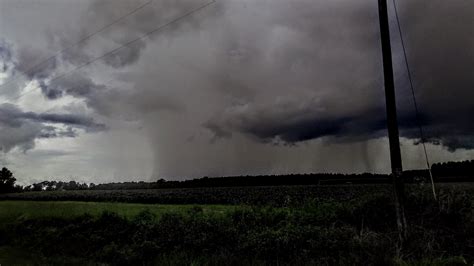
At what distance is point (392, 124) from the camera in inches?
586

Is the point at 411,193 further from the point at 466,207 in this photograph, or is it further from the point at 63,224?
the point at 63,224

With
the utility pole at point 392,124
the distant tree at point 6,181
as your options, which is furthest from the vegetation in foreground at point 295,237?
the distant tree at point 6,181

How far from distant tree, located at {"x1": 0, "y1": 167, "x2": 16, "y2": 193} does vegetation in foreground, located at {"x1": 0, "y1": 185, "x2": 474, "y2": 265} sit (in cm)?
10196

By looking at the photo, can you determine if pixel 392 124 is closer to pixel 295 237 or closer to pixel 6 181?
pixel 295 237

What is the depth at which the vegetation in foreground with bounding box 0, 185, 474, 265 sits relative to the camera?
13.7m

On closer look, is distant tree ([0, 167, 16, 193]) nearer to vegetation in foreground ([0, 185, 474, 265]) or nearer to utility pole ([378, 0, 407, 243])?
vegetation in foreground ([0, 185, 474, 265])

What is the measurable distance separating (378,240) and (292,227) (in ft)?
13.7

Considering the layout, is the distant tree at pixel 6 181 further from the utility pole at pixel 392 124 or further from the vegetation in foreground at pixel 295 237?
the utility pole at pixel 392 124

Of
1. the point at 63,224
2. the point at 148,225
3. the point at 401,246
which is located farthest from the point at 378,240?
the point at 63,224

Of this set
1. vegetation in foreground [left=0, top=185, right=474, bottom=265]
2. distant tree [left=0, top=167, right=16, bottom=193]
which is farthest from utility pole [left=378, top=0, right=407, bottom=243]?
distant tree [left=0, top=167, right=16, bottom=193]

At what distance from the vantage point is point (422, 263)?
11.5 metres

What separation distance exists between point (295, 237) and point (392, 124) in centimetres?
555

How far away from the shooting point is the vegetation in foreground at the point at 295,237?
13.7 meters

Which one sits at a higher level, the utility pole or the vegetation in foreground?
the utility pole
